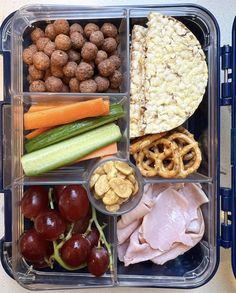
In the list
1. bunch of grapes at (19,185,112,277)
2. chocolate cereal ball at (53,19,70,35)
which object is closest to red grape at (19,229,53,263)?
bunch of grapes at (19,185,112,277)

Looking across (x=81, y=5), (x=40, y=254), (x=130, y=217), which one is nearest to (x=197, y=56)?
(x=81, y=5)

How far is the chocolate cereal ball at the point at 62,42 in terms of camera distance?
3.21ft

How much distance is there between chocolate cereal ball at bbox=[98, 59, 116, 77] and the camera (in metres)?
0.99

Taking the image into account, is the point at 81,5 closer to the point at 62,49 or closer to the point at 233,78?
the point at 62,49

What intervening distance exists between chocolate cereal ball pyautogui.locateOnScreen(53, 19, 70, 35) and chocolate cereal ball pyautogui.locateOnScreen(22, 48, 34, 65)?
0.28ft

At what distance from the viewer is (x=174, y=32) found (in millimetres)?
1014

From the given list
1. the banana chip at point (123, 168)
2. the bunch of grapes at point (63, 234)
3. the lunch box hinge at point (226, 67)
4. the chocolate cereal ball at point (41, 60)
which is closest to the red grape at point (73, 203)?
the bunch of grapes at point (63, 234)

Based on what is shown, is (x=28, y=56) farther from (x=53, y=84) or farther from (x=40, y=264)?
(x=40, y=264)

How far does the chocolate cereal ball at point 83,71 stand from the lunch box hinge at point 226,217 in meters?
0.46

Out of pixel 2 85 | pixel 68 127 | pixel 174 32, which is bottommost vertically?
pixel 68 127

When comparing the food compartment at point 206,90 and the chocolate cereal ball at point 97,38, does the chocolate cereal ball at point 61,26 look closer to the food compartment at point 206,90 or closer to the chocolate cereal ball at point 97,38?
the chocolate cereal ball at point 97,38

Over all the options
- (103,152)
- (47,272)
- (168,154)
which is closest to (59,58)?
(103,152)

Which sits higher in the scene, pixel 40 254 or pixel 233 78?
pixel 233 78

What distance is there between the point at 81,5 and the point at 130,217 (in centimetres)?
59
